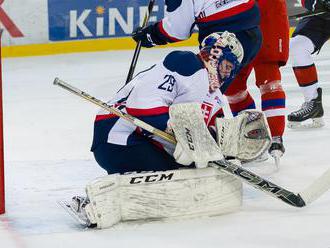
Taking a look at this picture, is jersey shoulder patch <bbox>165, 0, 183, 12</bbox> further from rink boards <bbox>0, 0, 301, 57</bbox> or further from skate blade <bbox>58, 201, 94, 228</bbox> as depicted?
rink boards <bbox>0, 0, 301, 57</bbox>

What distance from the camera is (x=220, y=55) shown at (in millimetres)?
3027

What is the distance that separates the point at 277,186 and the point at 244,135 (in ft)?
1.21

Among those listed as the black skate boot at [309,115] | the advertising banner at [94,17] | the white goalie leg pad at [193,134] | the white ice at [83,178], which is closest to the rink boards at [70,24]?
the advertising banner at [94,17]

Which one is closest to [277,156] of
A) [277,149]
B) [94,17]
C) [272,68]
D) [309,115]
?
[277,149]

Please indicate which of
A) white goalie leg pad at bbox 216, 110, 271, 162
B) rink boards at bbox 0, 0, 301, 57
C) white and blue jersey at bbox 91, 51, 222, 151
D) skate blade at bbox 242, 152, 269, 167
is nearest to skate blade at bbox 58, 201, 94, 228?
white and blue jersey at bbox 91, 51, 222, 151

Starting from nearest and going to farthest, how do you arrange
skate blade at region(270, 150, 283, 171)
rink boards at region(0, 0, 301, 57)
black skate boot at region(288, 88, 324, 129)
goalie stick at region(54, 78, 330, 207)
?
goalie stick at region(54, 78, 330, 207)
skate blade at region(270, 150, 283, 171)
black skate boot at region(288, 88, 324, 129)
rink boards at region(0, 0, 301, 57)

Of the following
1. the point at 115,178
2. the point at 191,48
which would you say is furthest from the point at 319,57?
the point at 115,178

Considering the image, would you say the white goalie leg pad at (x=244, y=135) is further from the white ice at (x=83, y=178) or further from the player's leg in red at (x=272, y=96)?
the player's leg in red at (x=272, y=96)

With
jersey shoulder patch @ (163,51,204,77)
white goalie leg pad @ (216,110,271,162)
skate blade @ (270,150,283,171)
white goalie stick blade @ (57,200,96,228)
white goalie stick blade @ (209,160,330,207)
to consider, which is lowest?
white goalie stick blade @ (57,200,96,228)

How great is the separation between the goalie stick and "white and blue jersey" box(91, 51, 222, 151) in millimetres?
34

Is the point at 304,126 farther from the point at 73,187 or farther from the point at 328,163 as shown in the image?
the point at 73,187

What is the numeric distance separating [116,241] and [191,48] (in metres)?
3.89

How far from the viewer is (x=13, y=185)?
3.39 m

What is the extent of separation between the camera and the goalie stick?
2.89 meters
